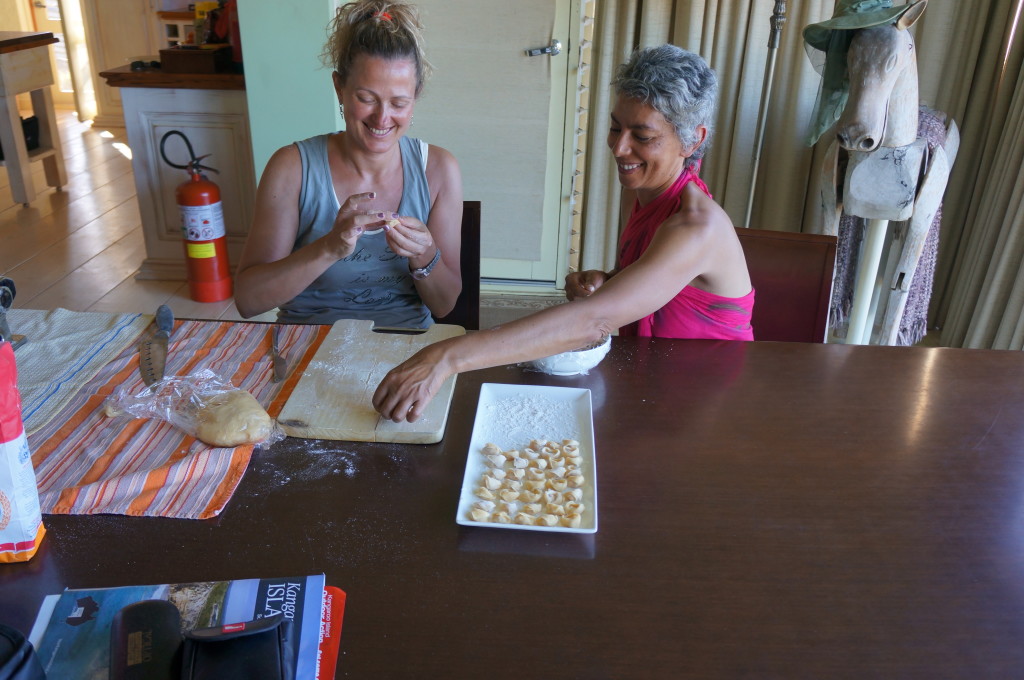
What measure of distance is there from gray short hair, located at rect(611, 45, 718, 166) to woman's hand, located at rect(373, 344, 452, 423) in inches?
26.1

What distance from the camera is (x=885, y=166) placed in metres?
2.40

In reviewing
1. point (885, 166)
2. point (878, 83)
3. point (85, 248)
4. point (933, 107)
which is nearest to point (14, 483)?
point (878, 83)

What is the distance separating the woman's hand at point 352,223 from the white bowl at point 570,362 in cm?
42

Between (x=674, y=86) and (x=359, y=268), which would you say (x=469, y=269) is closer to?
(x=359, y=268)

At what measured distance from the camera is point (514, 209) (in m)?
3.59

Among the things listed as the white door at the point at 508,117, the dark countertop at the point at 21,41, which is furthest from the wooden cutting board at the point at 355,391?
the dark countertop at the point at 21,41

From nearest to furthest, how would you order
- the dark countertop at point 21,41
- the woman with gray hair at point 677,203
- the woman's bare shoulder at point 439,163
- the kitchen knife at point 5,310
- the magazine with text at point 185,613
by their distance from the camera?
the magazine with text at point 185,613
the kitchen knife at point 5,310
the woman with gray hair at point 677,203
the woman's bare shoulder at point 439,163
the dark countertop at point 21,41

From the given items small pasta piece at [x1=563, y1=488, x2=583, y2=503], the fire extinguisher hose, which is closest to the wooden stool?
the fire extinguisher hose

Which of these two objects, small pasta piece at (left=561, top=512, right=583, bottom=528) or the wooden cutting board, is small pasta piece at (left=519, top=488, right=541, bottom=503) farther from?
the wooden cutting board

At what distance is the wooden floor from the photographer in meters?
3.64

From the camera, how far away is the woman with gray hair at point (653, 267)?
49.5 inches

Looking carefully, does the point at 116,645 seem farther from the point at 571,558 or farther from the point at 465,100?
the point at 465,100

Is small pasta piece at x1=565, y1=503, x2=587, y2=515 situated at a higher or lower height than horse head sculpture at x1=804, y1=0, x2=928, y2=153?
lower

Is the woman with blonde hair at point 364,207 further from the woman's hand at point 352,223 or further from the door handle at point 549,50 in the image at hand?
the door handle at point 549,50
